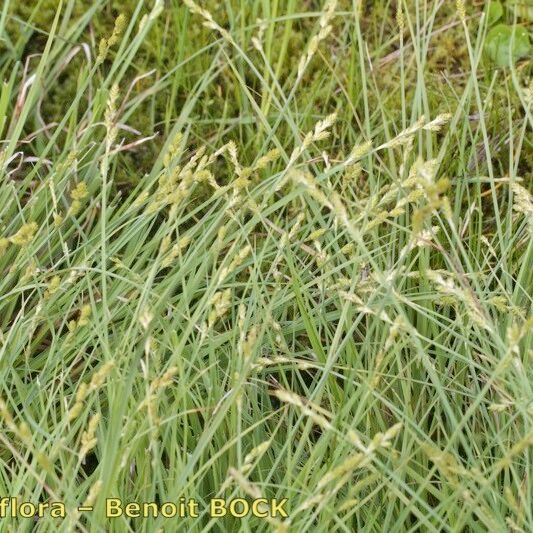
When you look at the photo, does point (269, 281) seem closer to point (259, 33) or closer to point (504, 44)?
point (259, 33)

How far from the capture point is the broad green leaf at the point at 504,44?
2.16 meters

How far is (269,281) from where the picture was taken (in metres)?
1.75

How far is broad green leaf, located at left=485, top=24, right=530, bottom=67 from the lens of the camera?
216cm

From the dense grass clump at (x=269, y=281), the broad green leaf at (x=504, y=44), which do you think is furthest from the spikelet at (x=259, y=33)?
the broad green leaf at (x=504, y=44)

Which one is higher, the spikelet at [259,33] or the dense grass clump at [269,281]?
the spikelet at [259,33]

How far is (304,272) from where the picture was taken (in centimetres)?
170

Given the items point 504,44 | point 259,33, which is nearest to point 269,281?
point 259,33

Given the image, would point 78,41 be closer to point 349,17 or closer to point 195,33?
point 195,33

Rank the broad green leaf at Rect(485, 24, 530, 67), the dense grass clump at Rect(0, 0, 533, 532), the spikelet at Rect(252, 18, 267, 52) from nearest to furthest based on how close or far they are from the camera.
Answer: the dense grass clump at Rect(0, 0, 533, 532) < the spikelet at Rect(252, 18, 267, 52) < the broad green leaf at Rect(485, 24, 530, 67)

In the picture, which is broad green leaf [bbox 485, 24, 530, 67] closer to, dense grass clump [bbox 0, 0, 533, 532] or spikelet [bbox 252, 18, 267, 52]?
dense grass clump [bbox 0, 0, 533, 532]

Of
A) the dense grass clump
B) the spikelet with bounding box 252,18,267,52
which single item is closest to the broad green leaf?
the dense grass clump

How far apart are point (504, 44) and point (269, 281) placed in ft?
2.95

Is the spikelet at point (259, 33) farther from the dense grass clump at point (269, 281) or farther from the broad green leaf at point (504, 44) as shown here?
the broad green leaf at point (504, 44)

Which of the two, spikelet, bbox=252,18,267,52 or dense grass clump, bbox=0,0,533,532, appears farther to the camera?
spikelet, bbox=252,18,267,52
